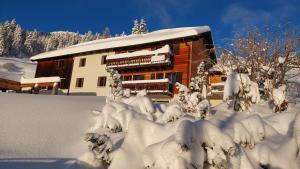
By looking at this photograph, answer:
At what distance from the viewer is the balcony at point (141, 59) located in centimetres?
2773

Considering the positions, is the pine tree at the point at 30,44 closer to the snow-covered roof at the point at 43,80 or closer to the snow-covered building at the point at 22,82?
the snow-covered building at the point at 22,82

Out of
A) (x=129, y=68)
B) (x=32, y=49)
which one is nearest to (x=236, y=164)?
(x=129, y=68)

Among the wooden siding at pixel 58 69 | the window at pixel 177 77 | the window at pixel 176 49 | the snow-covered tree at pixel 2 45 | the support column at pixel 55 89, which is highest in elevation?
the snow-covered tree at pixel 2 45

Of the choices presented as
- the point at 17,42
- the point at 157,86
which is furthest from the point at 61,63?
the point at 17,42

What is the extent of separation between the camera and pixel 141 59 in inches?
1144

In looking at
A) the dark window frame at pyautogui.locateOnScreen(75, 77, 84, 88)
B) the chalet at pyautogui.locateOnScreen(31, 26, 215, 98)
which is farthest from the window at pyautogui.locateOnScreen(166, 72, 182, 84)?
the dark window frame at pyautogui.locateOnScreen(75, 77, 84, 88)

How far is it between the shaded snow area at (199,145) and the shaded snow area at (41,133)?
50.8 inches

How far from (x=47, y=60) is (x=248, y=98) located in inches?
1222

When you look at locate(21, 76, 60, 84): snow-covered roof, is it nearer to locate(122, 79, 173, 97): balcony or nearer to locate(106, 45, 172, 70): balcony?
locate(106, 45, 172, 70): balcony

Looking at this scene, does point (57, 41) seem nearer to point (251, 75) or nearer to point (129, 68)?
point (129, 68)

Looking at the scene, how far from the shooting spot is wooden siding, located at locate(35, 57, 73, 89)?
3575cm

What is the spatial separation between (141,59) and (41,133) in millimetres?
19126

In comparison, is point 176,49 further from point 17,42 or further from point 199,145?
point 17,42

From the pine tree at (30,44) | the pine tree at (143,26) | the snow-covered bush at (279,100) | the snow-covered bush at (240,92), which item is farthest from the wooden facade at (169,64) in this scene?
the pine tree at (30,44)
